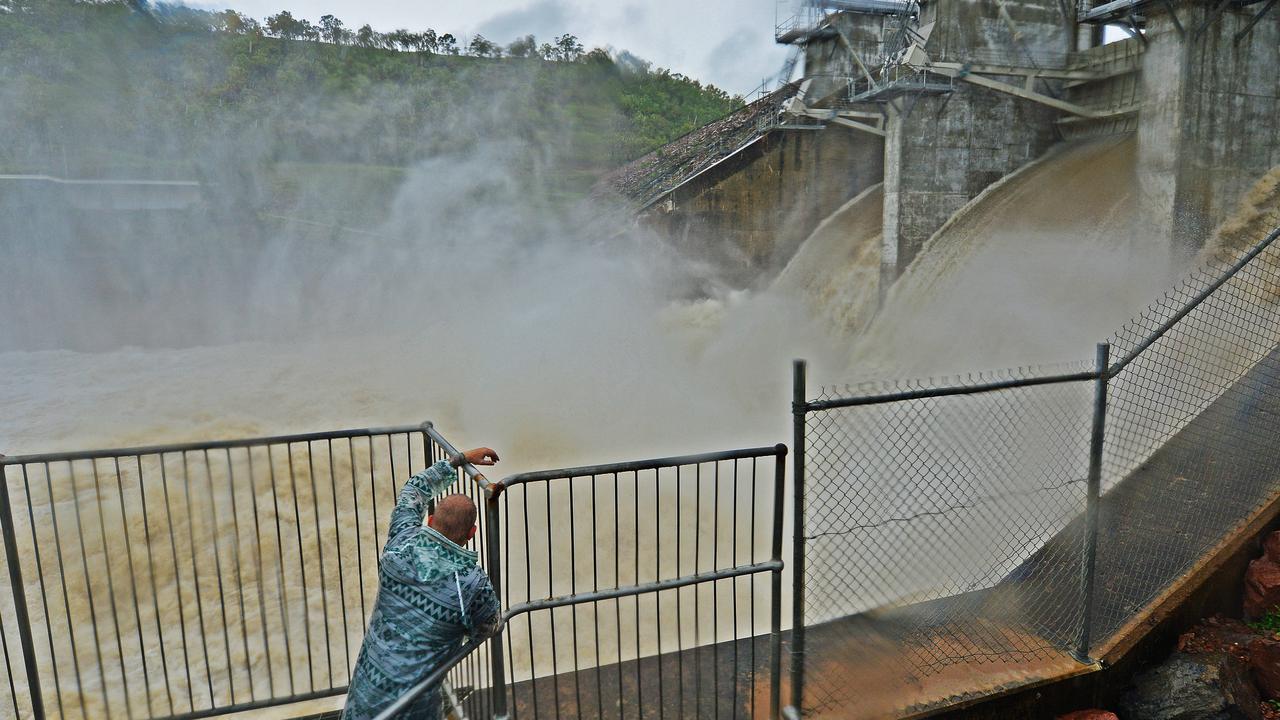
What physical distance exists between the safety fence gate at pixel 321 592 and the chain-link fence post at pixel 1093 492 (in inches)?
65.2

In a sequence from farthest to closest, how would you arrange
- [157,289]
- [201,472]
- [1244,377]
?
1. [157,289]
2. [201,472]
3. [1244,377]

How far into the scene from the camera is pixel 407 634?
8.87 feet

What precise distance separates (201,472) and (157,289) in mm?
8786

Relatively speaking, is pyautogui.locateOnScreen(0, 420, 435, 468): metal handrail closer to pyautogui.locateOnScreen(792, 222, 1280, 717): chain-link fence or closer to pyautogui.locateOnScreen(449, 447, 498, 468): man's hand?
pyautogui.locateOnScreen(449, 447, 498, 468): man's hand

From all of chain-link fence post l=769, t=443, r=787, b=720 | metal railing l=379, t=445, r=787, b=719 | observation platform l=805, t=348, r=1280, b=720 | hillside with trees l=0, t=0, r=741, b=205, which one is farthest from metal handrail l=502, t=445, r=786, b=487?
hillside with trees l=0, t=0, r=741, b=205

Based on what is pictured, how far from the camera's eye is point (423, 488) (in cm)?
323

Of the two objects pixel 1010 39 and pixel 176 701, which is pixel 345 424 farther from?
pixel 1010 39

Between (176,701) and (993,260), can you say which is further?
(993,260)

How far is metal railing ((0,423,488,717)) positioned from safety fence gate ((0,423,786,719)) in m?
0.03

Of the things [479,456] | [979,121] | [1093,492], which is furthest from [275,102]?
[1093,492]

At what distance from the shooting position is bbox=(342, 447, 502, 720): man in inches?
106

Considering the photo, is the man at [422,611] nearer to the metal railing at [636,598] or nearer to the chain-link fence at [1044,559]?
the metal railing at [636,598]

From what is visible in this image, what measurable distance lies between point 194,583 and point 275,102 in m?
15.5

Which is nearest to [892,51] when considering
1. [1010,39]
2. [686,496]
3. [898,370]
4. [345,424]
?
[1010,39]
